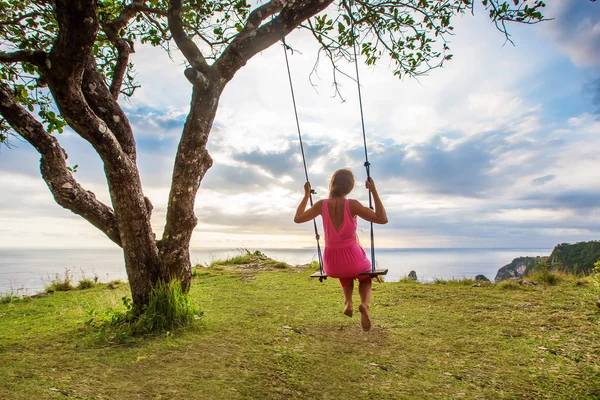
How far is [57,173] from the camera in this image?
5.71 metres

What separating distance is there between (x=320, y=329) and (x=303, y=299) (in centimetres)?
221

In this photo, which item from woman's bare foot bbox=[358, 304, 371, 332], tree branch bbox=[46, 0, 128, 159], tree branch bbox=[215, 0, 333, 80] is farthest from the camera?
tree branch bbox=[215, 0, 333, 80]

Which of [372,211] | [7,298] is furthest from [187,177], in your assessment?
[7,298]

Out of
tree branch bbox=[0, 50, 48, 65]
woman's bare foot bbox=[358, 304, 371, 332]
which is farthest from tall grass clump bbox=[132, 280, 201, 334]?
tree branch bbox=[0, 50, 48, 65]

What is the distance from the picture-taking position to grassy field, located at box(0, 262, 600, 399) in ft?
12.3

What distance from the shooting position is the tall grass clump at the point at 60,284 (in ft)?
35.1

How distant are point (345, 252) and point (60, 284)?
935cm

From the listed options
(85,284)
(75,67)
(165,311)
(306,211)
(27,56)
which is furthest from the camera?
(85,284)

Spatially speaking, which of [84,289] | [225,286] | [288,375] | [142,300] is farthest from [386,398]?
[84,289]

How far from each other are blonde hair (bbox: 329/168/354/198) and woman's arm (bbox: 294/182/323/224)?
0.24 meters

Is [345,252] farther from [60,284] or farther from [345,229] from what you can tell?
[60,284]

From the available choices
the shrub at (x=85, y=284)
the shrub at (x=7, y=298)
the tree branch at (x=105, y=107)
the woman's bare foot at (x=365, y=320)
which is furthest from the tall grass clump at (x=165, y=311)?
the shrub at (x=85, y=284)

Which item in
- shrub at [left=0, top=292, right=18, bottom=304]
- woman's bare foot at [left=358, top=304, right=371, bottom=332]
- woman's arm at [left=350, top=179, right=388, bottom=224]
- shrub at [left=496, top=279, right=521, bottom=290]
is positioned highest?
woman's arm at [left=350, top=179, right=388, bottom=224]

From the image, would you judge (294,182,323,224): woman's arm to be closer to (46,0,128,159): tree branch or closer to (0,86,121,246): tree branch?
(46,0,128,159): tree branch
